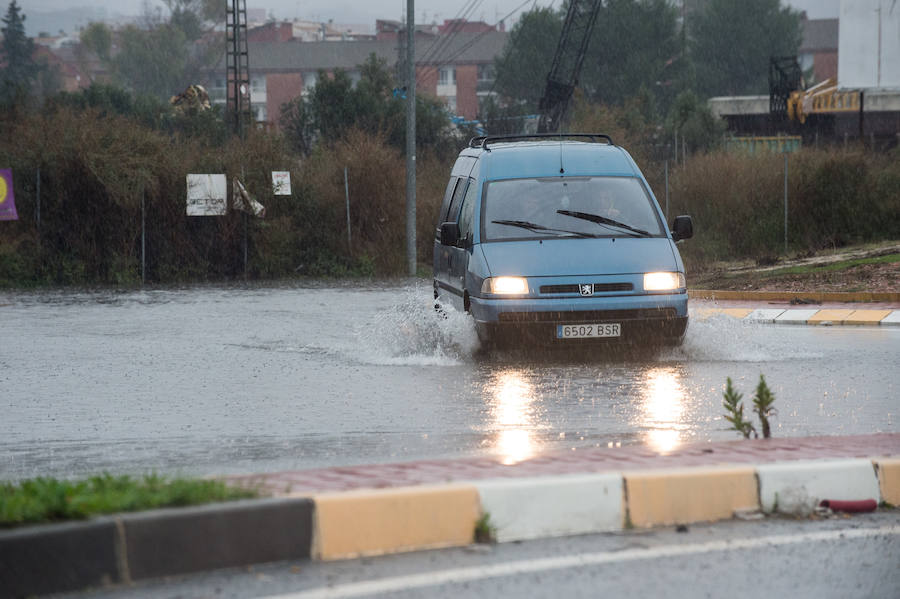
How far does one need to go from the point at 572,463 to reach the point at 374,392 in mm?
4302

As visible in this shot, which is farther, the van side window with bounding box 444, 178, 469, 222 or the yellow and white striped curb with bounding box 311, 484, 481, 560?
the van side window with bounding box 444, 178, 469, 222

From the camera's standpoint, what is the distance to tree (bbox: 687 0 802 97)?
110562mm

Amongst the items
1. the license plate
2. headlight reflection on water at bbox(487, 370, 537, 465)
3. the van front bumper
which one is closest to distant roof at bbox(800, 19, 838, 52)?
the van front bumper

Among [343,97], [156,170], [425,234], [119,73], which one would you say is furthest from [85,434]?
[119,73]

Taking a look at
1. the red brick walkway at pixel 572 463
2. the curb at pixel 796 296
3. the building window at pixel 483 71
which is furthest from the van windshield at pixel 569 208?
the building window at pixel 483 71

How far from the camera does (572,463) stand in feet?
21.8

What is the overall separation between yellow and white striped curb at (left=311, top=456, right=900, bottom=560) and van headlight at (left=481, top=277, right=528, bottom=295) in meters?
5.68

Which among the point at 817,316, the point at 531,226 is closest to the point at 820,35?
the point at 817,316

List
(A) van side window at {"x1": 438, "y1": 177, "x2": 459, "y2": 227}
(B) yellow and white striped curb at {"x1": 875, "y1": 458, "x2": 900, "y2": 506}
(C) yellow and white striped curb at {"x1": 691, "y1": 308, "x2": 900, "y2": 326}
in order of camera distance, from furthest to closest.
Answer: (C) yellow and white striped curb at {"x1": 691, "y1": 308, "x2": 900, "y2": 326} → (A) van side window at {"x1": 438, "y1": 177, "x2": 459, "y2": 227} → (B) yellow and white striped curb at {"x1": 875, "y1": 458, "x2": 900, "y2": 506}

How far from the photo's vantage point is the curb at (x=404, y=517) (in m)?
5.00

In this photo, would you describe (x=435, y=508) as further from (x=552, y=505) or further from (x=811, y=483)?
(x=811, y=483)

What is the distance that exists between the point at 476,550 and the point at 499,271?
21.9 feet

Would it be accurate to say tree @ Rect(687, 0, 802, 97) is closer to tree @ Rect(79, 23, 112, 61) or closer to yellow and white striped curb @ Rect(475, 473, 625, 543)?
tree @ Rect(79, 23, 112, 61)

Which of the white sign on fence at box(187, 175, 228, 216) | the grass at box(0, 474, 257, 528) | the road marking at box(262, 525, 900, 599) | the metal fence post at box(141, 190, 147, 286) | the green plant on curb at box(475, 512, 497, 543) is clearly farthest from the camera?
the white sign on fence at box(187, 175, 228, 216)
